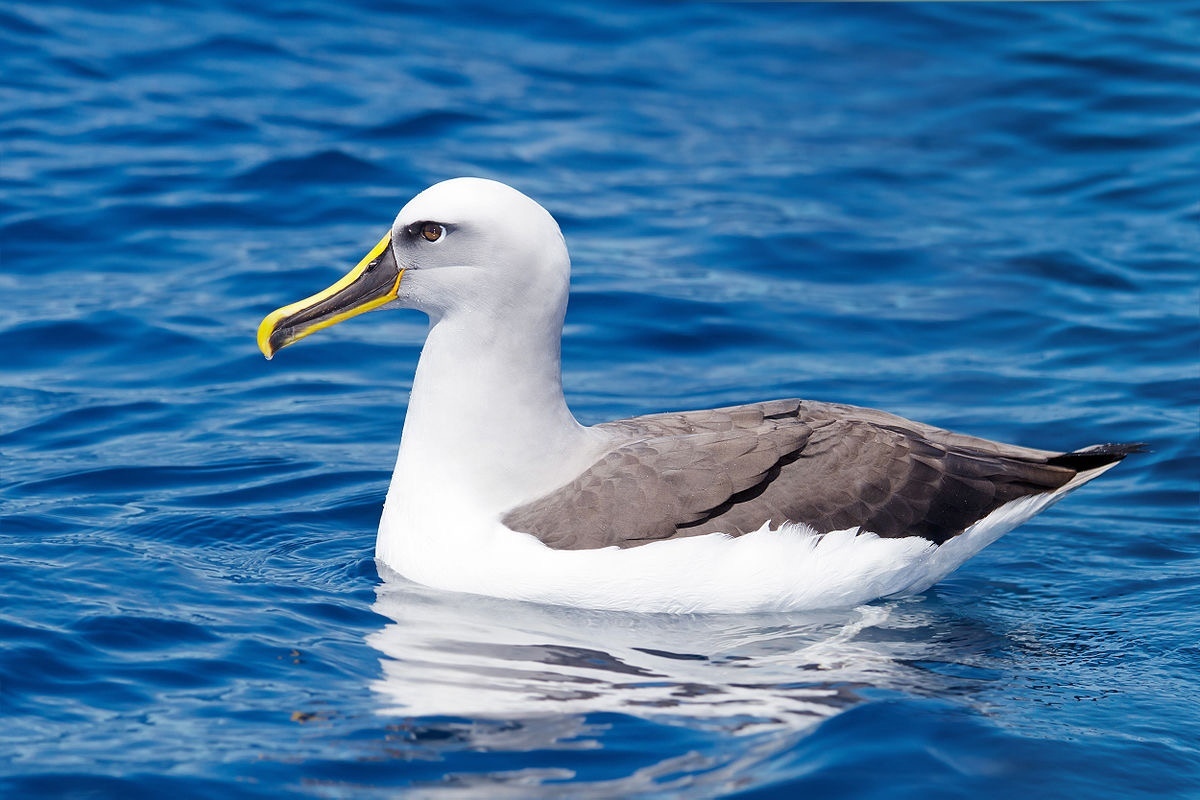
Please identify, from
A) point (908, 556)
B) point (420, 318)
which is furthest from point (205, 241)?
point (908, 556)

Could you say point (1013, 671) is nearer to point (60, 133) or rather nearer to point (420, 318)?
point (420, 318)

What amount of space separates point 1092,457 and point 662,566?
230cm

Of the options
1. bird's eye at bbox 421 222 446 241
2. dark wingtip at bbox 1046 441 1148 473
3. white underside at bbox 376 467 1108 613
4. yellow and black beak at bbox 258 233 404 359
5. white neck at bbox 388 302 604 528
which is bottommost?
white underside at bbox 376 467 1108 613

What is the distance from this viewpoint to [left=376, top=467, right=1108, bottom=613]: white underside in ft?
23.7

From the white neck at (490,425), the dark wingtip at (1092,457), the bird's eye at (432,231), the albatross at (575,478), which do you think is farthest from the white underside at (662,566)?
the bird's eye at (432,231)

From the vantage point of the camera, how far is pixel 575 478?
754 cm

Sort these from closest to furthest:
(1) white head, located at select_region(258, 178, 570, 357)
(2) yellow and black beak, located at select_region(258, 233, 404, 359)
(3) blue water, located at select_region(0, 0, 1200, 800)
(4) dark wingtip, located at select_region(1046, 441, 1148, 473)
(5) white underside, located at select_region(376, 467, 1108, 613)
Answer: (3) blue water, located at select_region(0, 0, 1200, 800) → (5) white underside, located at select_region(376, 467, 1108, 613) → (1) white head, located at select_region(258, 178, 570, 357) → (2) yellow and black beak, located at select_region(258, 233, 404, 359) → (4) dark wingtip, located at select_region(1046, 441, 1148, 473)

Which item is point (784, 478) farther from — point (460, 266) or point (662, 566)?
point (460, 266)

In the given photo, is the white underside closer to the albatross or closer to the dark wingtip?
the albatross

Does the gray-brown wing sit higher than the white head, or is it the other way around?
the white head

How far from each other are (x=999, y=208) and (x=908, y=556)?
706cm

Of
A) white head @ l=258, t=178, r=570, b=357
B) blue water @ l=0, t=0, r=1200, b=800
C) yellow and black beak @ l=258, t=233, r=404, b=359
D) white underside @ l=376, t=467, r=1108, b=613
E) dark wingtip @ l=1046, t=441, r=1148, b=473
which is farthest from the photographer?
dark wingtip @ l=1046, t=441, r=1148, b=473

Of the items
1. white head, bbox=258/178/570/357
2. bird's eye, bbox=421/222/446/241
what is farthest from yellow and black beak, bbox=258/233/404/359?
bird's eye, bbox=421/222/446/241

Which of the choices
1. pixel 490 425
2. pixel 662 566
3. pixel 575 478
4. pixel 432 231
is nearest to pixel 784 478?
pixel 662 566
